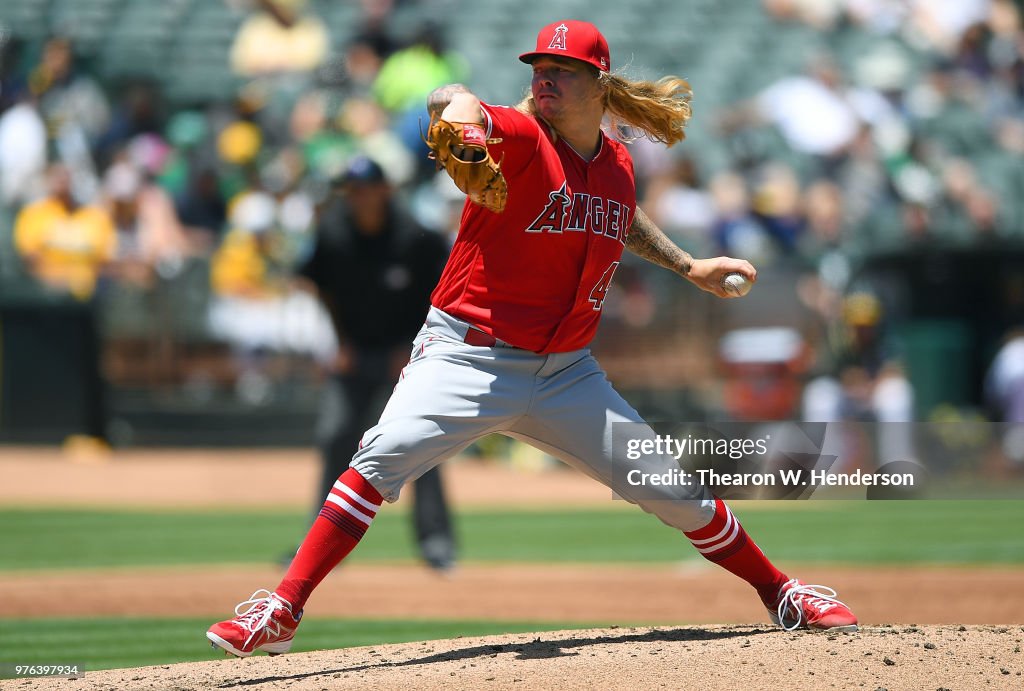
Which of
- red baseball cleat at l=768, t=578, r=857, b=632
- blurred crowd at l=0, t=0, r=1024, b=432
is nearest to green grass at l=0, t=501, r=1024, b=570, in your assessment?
blurred crowd at l=0, t=0, r=1024, b=432

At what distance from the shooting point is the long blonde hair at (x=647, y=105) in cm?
484

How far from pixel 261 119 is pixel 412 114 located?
204cm

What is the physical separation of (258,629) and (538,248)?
58.6 inches

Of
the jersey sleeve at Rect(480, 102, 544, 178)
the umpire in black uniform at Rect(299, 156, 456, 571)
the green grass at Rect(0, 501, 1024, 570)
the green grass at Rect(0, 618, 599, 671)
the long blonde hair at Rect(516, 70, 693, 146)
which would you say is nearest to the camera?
the jersey sleeve at Rect(480, 102, 544, 178)

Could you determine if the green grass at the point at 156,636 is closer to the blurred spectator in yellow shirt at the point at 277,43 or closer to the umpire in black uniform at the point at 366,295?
the umpire in black uniform at the point at 366,295

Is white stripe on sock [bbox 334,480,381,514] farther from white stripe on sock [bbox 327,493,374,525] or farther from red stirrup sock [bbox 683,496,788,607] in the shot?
red stirrup sock [bbox 683,496,788,607]

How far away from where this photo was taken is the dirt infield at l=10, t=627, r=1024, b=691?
14.4ft

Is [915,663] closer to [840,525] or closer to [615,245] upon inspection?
Result: [615,245]

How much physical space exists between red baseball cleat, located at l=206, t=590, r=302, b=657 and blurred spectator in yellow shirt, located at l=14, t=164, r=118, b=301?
10165mm

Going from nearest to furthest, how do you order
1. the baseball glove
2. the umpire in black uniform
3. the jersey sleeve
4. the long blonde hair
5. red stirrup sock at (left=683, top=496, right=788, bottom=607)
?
the baseball glove, the jersey sleeve, the long blonde hair, red stirrup sock at (left=683, top=496, right=788, bottom=607), the umpire in black uniform

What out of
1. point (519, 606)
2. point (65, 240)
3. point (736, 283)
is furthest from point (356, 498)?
point (65, 240)

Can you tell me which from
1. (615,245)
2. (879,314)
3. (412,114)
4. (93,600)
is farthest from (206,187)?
(615,245)

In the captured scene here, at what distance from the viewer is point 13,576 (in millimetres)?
8688

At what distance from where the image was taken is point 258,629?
449 centimetres
